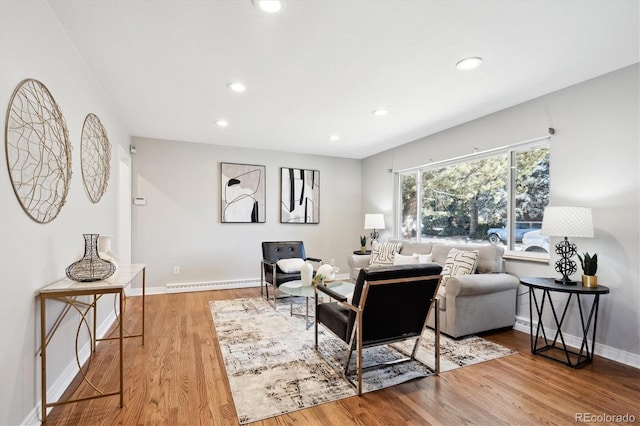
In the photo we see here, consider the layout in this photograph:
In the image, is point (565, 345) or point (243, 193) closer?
point (565, 345)

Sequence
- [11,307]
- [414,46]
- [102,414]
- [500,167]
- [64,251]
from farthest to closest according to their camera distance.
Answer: [500,167]
[414,46]
[64,251]
[102,414]
[11,307]

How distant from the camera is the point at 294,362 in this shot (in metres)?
2.61

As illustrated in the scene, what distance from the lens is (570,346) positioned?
118 inches

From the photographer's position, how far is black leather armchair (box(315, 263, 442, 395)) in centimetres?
213

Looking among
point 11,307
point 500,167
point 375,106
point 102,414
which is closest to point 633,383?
point 500,167

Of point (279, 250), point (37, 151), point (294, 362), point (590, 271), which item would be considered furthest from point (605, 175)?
point (37, 151)

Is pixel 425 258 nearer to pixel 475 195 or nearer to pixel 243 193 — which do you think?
pixel 475 195

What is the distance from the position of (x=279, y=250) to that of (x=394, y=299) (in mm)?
2928

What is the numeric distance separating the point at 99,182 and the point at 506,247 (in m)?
4.44

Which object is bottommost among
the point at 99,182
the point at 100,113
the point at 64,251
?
the point at 64,251

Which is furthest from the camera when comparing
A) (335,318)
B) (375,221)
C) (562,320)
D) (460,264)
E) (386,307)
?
(375,221)

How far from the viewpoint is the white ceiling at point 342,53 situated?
1.98 m

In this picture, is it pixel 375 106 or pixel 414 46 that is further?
pixel 375 106

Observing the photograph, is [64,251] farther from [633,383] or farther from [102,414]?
[633,383]
